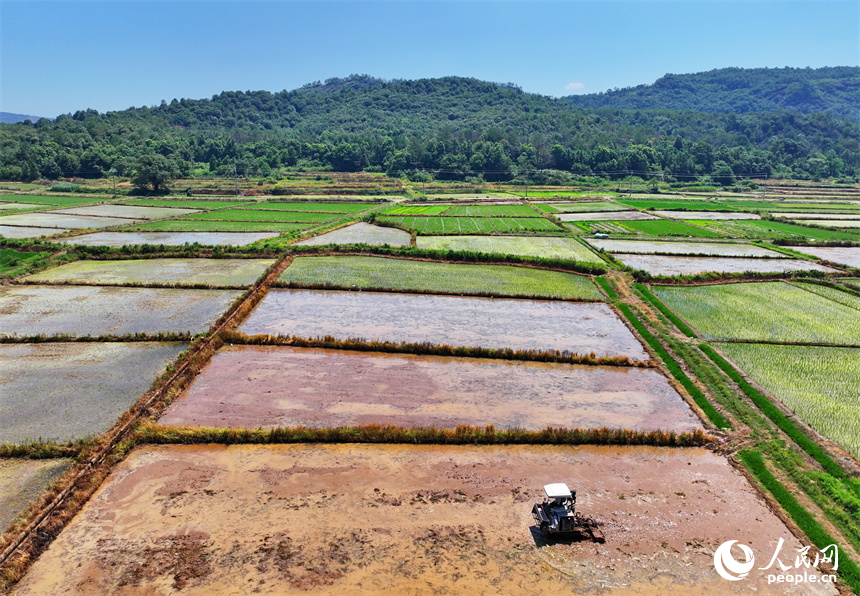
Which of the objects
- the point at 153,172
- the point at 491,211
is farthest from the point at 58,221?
the point at 491,211

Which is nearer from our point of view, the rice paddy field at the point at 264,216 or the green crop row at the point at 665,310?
the green crop row at the point at 665,310

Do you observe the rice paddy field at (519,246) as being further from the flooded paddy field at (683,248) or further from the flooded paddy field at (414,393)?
the flooded paddy field at (414,393)

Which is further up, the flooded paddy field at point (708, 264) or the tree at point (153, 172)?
the tree at point (153, 172)

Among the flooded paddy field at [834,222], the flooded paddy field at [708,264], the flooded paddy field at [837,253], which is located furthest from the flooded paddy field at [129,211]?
the flooded paddy field at [834,222]

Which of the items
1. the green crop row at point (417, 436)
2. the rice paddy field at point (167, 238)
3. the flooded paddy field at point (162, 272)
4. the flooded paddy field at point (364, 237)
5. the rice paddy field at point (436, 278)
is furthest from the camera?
the flooded paddy field at point (364, 237)

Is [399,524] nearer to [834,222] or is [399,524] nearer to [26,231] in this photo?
[26,231]

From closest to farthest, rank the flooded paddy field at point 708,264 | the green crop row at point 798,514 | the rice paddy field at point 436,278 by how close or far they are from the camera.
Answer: the green crop row at point 798,514, the rice paddy field at point 436,278, the flooded paddy field at point 708,264

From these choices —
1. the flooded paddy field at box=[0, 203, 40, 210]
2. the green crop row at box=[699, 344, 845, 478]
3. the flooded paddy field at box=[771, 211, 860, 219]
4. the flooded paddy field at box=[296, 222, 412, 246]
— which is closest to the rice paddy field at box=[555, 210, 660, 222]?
the flooded paddy field at box=[771, 211, 860, 219]

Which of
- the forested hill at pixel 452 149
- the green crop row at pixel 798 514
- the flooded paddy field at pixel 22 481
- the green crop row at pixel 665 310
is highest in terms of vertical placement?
the forested hill at pixel 452 149
